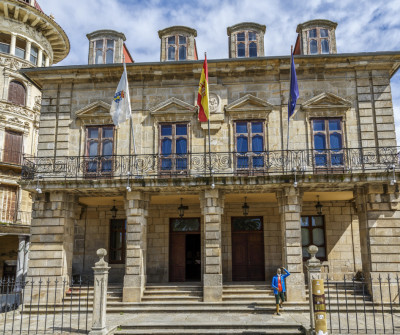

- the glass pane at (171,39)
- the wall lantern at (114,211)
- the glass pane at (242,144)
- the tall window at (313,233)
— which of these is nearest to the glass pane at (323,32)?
the glass pane at (242,144)

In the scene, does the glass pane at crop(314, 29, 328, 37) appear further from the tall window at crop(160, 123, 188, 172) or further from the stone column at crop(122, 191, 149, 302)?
the stone column at crop(122, 191, 149, 302)

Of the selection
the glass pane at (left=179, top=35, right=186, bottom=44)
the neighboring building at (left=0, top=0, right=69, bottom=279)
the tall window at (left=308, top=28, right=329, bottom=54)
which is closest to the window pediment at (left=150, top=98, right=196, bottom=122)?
the glass pane at (left=179, top=35, right=186, bottom=44)

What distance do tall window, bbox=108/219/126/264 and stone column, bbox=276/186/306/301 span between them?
Result: 7.30 meters

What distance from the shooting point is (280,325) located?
36.3 feet

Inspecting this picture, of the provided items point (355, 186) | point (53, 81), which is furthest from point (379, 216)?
point (53, 81)

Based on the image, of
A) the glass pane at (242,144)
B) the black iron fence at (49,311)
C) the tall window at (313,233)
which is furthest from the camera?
the tall window at (313,233)

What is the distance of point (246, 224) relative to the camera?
1739 cm

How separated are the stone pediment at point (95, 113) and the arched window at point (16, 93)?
1171 cm

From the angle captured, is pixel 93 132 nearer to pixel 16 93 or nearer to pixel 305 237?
pixel 305 237

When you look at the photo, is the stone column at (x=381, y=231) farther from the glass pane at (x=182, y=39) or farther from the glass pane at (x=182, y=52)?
the glass pane at (x=182, y=39)

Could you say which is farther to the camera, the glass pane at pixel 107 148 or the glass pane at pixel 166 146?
the glass pane at pixel 107 148

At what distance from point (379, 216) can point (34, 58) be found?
23.8 metres

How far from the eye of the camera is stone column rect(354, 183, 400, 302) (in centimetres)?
1391

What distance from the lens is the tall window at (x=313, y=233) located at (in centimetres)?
1684
